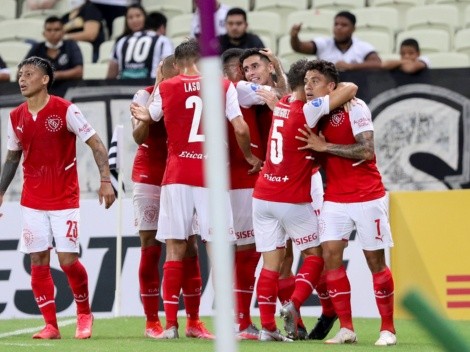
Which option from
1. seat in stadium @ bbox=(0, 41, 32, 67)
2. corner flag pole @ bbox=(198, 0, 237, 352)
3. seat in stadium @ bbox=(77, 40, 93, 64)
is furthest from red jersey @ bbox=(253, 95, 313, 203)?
seat in stadium @ bbox=(0, 41, 32, 67)

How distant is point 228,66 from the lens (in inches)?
380

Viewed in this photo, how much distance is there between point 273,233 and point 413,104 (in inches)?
159

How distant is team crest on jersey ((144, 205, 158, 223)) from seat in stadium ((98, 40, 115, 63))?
6441mm

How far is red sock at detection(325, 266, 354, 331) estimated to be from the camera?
8625mm

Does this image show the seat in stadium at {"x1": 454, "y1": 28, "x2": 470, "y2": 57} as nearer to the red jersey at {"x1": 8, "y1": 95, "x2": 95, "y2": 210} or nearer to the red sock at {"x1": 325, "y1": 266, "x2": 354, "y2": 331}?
the red sock at {"x1": 325, "y1": 266, "x2": 354, "y2": 331}

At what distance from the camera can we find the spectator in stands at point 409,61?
12320mm

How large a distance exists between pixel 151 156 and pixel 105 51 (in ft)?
21.4

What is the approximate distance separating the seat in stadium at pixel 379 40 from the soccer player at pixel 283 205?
6260 millimetres

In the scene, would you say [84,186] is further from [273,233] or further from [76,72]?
[273,233]

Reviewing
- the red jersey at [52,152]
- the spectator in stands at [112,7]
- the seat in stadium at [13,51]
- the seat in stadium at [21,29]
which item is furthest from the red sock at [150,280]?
the seat in stadium at [21,29]

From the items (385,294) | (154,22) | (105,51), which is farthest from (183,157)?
(105,51)

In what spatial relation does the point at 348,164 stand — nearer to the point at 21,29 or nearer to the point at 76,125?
the point at 76,125

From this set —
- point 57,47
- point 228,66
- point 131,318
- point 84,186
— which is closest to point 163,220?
point 228,66

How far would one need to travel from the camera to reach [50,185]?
9133mm
